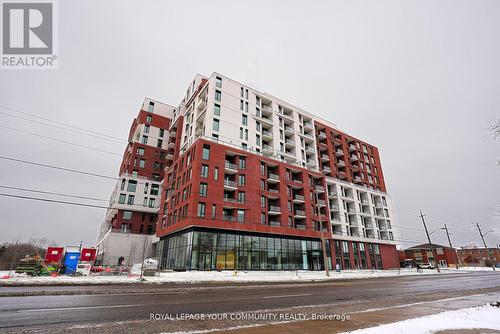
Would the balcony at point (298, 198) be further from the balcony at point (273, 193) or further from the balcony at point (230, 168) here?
the balcony at point (230, 168)

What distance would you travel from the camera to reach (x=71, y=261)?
96.1 feet

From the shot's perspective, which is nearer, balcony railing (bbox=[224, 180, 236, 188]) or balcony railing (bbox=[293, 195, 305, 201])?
balcony railing (bbox=[224, 180, 236, 188])

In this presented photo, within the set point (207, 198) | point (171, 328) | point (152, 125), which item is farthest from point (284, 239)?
point (152, 125)

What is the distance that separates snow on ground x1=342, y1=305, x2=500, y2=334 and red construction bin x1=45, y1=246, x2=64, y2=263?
36.1 m

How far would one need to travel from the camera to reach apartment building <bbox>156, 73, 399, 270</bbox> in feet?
129

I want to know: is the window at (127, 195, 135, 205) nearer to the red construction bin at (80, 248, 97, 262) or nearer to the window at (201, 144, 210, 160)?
the red construction bin at (80, 248, 97, 262)

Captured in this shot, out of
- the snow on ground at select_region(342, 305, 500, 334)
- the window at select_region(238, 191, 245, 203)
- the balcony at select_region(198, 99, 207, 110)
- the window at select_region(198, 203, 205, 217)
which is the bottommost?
the snow on ground at select_region(342, 305, 500, 334)

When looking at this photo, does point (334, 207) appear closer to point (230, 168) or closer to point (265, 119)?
point (265, 119)

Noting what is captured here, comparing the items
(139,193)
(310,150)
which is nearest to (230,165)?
(310,150)

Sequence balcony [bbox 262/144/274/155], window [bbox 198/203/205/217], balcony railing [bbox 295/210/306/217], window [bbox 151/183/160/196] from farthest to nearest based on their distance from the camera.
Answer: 1. window [bbox 151/183/160/196]
2. balcony [bbox 262/144/274/155]
3. balcony railing [bbox 295/210/306/217]
4. window [bbox 198/203/205/217]

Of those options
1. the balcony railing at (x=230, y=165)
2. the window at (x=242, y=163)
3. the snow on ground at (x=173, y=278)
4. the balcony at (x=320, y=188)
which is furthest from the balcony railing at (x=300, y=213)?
the balcony railing at (x=230, y=165)

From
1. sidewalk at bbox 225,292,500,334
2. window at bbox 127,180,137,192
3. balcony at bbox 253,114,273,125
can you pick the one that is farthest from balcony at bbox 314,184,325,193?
sidewalk at bbox 225,292,500,334

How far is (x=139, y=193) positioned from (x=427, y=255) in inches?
4020

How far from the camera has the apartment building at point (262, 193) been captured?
39219 mm
